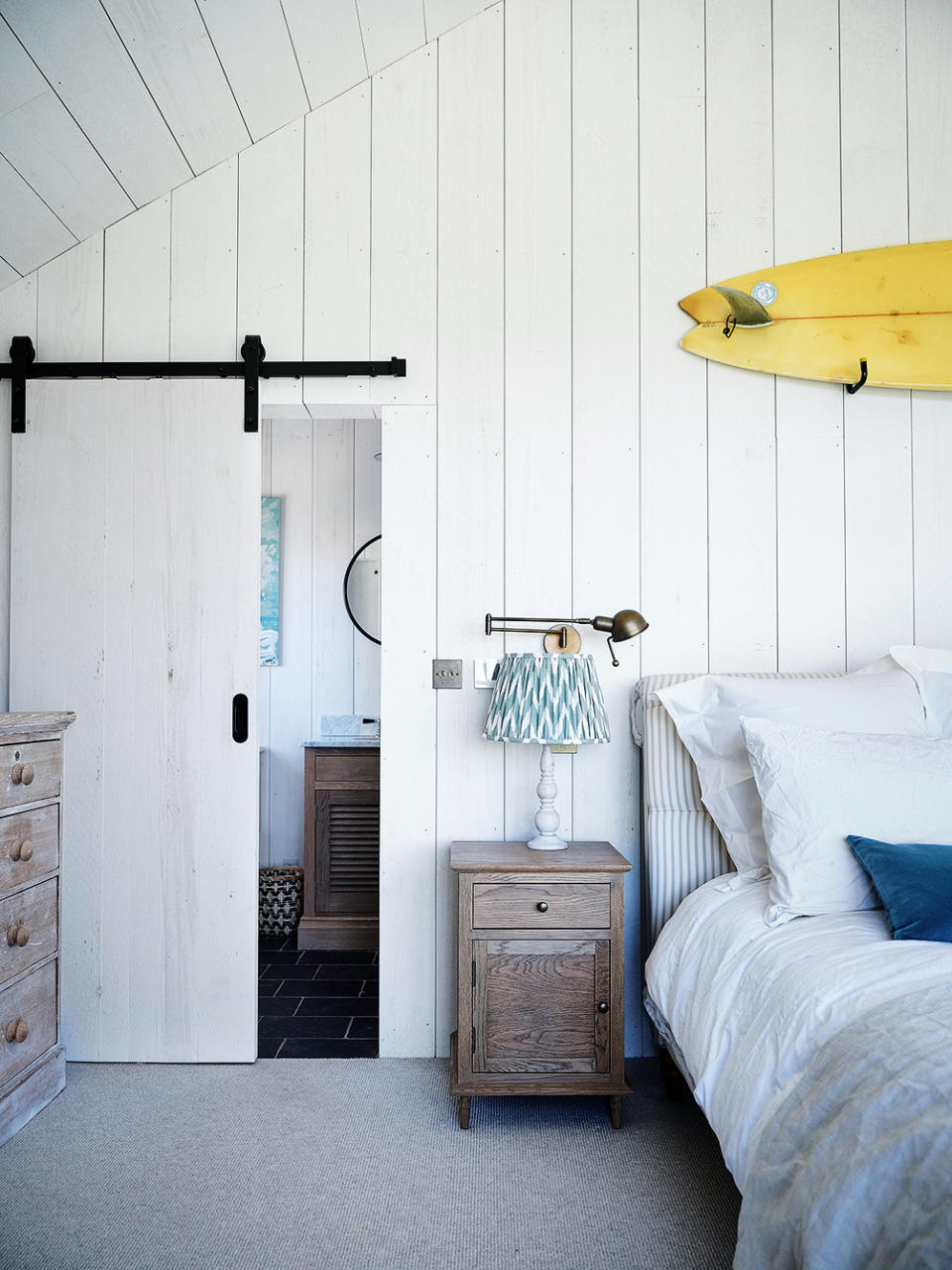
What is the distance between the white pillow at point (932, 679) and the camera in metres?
2.33

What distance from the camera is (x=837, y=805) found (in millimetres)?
1968

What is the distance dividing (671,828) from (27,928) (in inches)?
66.7

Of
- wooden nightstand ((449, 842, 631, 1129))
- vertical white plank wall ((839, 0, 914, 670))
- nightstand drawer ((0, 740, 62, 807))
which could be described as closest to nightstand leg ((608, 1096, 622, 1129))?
wooden nightstand ((449, 842, 631, 1129))

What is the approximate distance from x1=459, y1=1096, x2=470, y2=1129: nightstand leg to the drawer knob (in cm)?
109

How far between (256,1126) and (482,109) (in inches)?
114

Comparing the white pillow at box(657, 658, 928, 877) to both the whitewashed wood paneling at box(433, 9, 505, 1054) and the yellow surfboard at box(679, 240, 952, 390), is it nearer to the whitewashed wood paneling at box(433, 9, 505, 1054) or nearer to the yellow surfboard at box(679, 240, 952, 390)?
the whitewashed wood paneling at box(433, 9, 505, 1054)

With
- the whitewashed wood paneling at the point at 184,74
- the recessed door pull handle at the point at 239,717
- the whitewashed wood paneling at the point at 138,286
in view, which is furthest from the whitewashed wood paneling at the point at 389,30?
the recessed door pull handle at the point at 239,717

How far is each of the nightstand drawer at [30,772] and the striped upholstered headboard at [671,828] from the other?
1612mm

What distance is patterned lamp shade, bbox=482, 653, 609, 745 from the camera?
2.29m

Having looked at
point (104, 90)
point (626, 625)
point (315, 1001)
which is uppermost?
point (104, 90)

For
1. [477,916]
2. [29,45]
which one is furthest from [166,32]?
[477,916]

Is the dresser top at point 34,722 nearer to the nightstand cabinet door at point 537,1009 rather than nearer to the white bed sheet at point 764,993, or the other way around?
the nightstand cabinet door at point 537,1009

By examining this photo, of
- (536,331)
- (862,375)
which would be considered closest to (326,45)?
(536,331)

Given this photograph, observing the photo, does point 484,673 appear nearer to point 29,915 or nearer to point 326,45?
point 29,915
